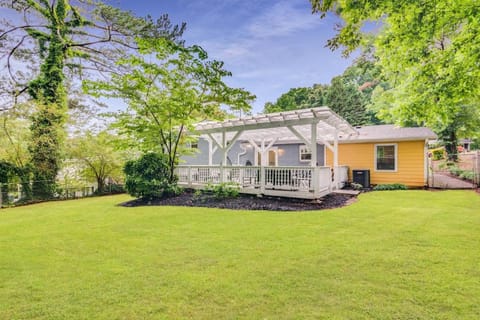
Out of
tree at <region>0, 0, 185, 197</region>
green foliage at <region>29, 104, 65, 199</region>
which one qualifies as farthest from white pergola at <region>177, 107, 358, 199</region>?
green foliage at <region>29, 104, 65, 199</region>

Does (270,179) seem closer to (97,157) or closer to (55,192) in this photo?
(97,157)

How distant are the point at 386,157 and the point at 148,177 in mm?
11156

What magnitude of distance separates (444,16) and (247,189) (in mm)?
7081

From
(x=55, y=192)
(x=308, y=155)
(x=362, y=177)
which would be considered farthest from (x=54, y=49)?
(x=362, y=177)

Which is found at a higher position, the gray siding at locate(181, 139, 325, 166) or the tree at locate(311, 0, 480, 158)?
the tree at locate(311, 0, 480, 158)

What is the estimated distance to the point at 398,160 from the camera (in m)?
12.2

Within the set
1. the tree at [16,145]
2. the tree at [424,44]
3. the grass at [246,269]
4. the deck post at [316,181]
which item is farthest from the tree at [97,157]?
the tree at [424,44]

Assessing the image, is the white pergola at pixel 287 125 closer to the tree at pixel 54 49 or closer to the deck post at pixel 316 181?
the deck post at pixel 316 181

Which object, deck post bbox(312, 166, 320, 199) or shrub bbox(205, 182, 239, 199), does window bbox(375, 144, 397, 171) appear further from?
shrub bbox(205, 182, 239, 199)

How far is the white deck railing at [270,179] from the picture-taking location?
840cm

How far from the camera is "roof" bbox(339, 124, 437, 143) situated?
11.4 meters

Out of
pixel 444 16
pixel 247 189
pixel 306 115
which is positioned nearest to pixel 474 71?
pixel 444 16

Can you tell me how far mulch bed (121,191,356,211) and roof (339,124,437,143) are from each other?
419 centimetres

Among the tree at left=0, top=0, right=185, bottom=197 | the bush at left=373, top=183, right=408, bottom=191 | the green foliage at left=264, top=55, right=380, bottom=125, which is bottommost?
the bush at left=373, top=183, right=408, bottom=191
